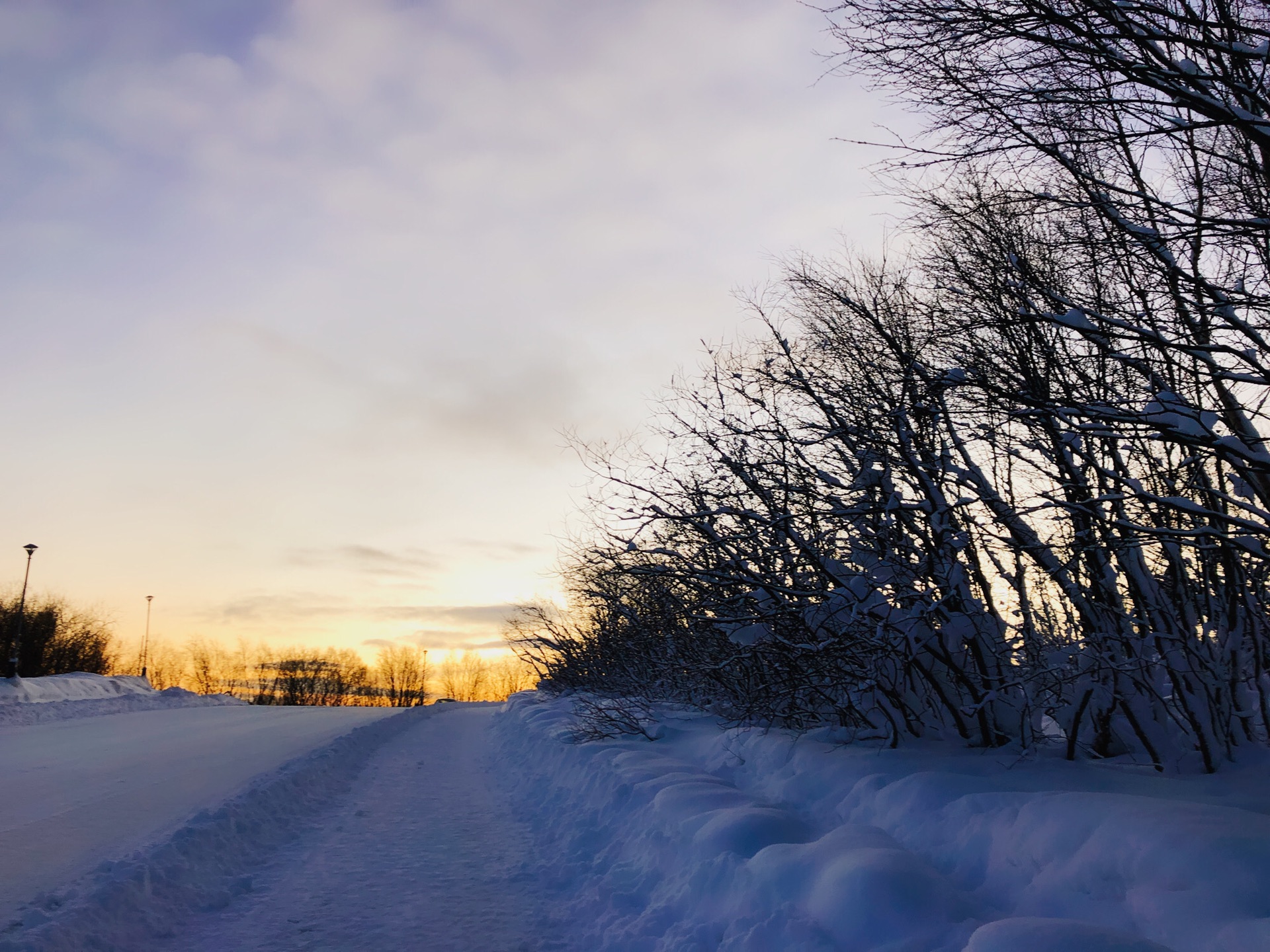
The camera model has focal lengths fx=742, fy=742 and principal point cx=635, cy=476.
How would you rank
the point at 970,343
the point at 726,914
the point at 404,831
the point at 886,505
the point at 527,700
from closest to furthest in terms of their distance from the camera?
the point at 726,914 < the point at 886,505 < the point at 970,343 < the point at 404,831 < the point at 527,700

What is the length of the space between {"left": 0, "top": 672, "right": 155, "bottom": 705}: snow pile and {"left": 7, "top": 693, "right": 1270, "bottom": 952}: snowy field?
22467 millimetres

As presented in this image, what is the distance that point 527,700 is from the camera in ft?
88.6

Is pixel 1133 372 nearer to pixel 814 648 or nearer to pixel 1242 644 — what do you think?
pixel 1242 644

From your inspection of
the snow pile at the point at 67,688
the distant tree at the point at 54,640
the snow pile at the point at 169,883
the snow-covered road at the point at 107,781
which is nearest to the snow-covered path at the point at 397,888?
the snow pile at the point at 169,883

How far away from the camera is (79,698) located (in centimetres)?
3017

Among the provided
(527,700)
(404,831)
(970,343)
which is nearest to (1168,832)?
(970,343)

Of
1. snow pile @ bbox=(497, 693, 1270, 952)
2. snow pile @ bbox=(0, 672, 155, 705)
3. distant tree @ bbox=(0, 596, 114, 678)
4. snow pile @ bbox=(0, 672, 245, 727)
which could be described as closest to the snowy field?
snow pile @ bbox=(497, 693, 1270, 952)

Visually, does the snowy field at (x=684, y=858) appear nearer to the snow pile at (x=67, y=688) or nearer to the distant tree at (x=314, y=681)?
the snow pile at (x=67, y=688)

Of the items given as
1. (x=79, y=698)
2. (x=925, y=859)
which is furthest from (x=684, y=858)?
(x=79, y=698)

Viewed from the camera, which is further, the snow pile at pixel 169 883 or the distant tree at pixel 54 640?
the distant tree at pixel 54 640

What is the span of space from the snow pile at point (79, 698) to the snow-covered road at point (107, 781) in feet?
17.7

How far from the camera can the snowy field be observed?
3705 mm

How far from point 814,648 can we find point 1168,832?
310 centimetres

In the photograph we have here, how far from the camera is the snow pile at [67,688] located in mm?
27172
